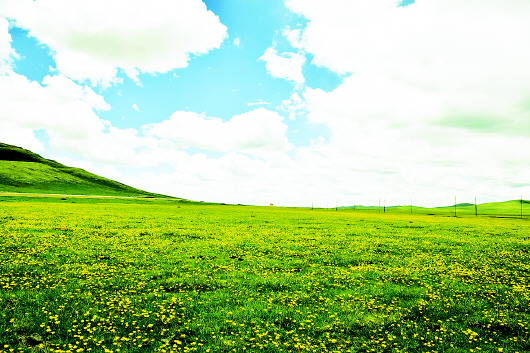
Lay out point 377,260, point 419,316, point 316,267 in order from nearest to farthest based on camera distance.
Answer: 1. point 419,316
2. point 316,267
3. point 377,260

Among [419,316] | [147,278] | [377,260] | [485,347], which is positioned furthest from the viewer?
[377,260]

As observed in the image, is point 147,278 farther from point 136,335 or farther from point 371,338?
point 371,338

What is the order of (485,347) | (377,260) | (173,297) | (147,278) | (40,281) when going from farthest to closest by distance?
(377,260)
(147,278)
(40,281)
(173,297)
(485,347)

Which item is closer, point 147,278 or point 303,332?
point 303,332

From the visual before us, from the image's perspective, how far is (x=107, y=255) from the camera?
19891 millimetres

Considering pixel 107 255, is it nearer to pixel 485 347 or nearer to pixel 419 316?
pixel 419 316

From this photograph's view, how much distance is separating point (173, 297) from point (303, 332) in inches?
219

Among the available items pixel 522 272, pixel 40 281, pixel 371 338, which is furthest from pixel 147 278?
pixel 522 272

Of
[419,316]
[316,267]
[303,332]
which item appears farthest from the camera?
[316,267]

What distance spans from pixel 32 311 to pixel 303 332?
942cm

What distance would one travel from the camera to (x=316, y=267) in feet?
62.0

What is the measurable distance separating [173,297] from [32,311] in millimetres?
4761

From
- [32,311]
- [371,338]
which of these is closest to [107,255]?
[32,311]

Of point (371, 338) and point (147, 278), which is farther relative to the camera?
point (147, 278)
